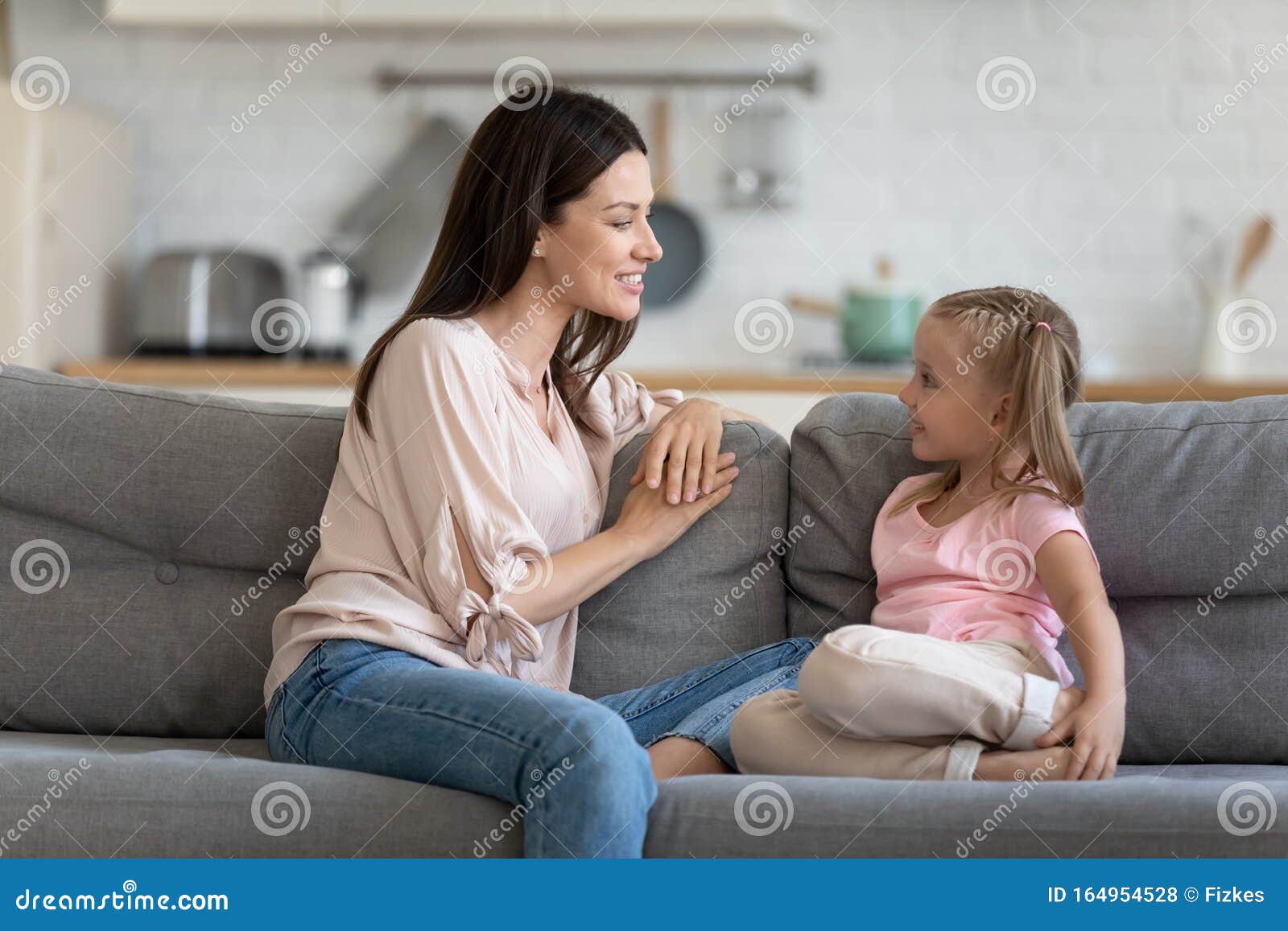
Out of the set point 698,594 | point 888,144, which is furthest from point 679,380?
point 698,594

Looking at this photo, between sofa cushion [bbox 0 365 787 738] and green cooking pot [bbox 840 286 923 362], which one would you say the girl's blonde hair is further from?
green cooking pot [bbox 840 286 923 362]

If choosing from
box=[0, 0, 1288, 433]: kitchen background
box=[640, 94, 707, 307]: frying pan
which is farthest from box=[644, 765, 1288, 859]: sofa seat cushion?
box=[640, 94, 707, 307]: frying pan

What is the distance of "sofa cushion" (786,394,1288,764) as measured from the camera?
168 cm

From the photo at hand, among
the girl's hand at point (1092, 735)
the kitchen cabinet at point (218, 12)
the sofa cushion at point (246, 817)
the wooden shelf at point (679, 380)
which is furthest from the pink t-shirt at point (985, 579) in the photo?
the kitchen cabinet at point (218, 12)

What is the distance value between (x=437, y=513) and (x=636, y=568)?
364mm

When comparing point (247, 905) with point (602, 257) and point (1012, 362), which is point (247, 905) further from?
point (1012, 362)

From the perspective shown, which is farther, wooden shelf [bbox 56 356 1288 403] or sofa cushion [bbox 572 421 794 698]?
wooden shelf [bbox 56 356 1288 403]

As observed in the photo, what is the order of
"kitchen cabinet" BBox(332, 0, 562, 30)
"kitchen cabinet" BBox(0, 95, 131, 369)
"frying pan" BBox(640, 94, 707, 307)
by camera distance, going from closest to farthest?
"kitchen cabinet" BBox(0, 95, 131, 369), "kitchen cabinet" BBox(332, 0, 562, 30), "frying pan" BBox(640, 94, 707, 307)

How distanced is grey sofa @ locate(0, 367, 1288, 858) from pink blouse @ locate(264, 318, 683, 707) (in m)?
0.20

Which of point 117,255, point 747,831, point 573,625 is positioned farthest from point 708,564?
point 117,255

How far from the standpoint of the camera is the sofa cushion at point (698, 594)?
176cm

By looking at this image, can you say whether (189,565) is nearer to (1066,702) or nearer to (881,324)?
(1066,702)

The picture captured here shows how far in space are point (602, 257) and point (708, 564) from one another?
43 cm

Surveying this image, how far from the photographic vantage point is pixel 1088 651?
4.70ft
